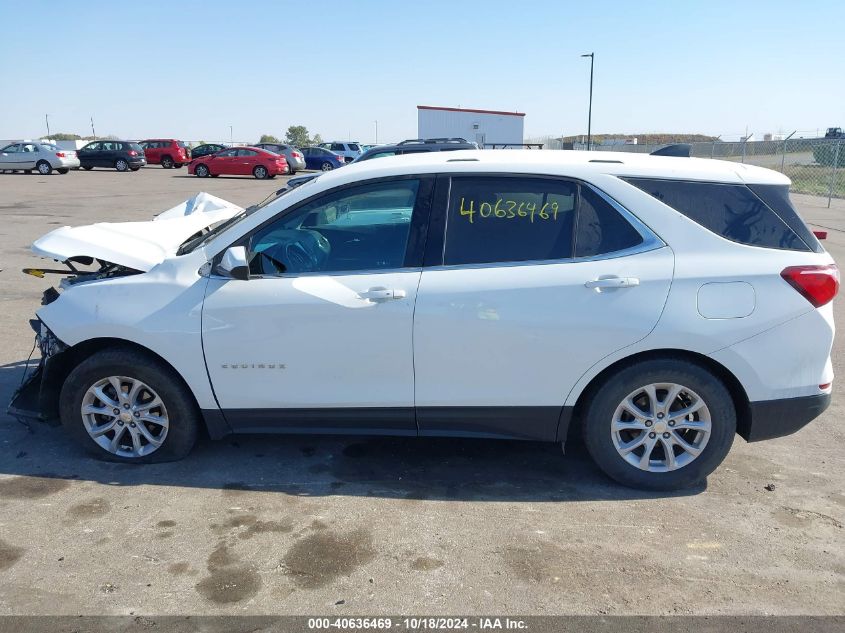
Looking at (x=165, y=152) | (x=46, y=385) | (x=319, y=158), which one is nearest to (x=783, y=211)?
(x=46, y=385)

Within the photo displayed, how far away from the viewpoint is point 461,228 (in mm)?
3826

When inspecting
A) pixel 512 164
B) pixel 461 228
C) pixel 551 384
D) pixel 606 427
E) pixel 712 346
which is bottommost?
pixel 606 427

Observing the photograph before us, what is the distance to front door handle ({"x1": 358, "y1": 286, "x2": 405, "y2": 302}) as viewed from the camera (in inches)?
146

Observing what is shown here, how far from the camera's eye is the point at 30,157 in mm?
31781

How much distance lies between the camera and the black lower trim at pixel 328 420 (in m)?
3.89

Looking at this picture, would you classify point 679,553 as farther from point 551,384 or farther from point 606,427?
point 551,384

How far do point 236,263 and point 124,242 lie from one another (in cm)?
105

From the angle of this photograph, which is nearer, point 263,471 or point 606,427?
point 606,427

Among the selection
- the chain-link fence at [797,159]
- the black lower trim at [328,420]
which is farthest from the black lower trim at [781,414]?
the chain-link fence at [797,159]

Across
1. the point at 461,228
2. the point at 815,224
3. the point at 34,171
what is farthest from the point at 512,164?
the point at 34,171

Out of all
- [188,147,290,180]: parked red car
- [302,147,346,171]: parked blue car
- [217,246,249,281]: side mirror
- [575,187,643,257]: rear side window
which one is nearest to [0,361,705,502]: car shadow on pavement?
[217,246,249,281]: side mirror

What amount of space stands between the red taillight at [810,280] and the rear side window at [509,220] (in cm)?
115

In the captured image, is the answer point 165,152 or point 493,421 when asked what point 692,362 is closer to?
point 493,421

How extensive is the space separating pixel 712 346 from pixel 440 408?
1.48 metres
